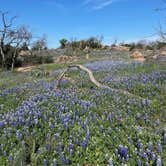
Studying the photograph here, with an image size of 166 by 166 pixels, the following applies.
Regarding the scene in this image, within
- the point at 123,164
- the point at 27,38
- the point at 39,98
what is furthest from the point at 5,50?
the point at 123,164

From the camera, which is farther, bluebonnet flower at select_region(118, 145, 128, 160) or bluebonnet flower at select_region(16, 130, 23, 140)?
bluebonnet flower at select_region(16, 130, 23, 140)

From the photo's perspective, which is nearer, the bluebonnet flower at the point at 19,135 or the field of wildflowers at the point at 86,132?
the field of wildflowers at the point at 86,132

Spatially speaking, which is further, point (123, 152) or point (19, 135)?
point (19, 135)

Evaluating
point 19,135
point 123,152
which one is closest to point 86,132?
point 123,152

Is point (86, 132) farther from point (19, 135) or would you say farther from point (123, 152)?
point (19, 135)

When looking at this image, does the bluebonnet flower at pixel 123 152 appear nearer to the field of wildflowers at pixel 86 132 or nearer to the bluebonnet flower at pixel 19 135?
the field of wildflowers at pixel 86 132

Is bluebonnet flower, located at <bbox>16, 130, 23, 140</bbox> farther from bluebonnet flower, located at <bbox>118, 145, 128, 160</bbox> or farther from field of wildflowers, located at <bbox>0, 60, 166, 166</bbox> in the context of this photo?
bluebonnet flower, located at <bbox>118, 145, 128, 160</bbox>

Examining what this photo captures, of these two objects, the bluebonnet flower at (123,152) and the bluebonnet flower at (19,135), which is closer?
the bluebonnet flower at (123,152)

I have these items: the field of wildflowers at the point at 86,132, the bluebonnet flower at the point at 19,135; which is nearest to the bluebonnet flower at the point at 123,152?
the field of wildflowers at the point at 86,132

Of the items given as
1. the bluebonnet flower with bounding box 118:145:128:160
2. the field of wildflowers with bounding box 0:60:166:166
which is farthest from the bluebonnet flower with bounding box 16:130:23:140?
the bluebonnet flower with bounding box 118:145:128:160

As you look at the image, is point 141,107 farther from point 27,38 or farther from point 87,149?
point 27,38

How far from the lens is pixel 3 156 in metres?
4.13

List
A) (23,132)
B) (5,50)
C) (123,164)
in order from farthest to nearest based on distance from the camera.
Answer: (5,50)
(23,132)
(123,164)

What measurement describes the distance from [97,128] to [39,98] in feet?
9.45
